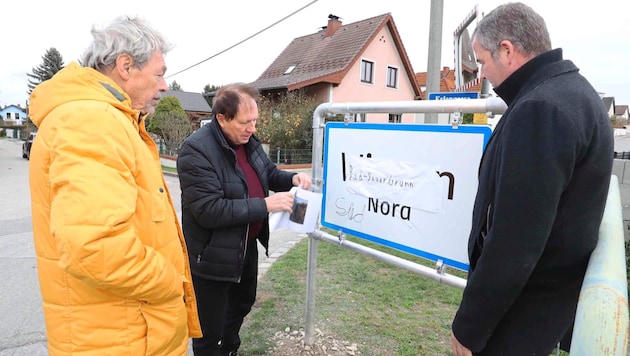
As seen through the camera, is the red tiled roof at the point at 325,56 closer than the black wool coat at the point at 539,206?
No

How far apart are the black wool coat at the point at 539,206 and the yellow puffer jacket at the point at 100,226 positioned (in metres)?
1.11

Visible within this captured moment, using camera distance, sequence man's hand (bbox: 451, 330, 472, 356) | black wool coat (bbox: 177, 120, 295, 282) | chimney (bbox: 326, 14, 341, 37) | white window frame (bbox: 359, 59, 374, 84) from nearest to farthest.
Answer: man's hand (bbox: 451, 330, 472, 356) → black wool coat (bbox: 177, 120, 295, 282) → white window frame (bbox: 359, 59, 374, 84) → chimney (bbox: 326, 14, 341, 37)

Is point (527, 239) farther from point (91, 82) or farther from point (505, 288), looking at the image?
point (91, 82)

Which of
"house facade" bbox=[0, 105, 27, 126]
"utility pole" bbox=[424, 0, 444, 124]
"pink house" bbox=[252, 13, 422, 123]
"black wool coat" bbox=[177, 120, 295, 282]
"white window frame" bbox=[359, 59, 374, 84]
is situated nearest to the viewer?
"black wool coat" bbox=[177, 120, 295, 282]

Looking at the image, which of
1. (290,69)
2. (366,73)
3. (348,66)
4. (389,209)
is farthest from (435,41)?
(290,69)

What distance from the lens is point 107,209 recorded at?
4.08 feet

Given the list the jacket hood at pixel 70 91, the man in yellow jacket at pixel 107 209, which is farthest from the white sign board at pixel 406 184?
the jacket hood at pixel 70 91

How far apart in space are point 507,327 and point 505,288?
0.68ft

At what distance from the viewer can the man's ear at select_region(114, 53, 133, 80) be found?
153 cm

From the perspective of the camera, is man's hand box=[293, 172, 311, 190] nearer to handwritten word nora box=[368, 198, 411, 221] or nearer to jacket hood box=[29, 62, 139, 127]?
handwritten word nora box=[368, 198, 411, 221]

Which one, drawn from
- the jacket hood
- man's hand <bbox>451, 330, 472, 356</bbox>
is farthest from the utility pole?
the jacket hood

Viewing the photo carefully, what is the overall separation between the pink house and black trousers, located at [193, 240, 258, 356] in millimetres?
17289

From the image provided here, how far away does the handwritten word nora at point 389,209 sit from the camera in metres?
2.15

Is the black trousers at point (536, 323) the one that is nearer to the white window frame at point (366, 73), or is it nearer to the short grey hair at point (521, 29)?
the short grey hair at point (521, 29)
